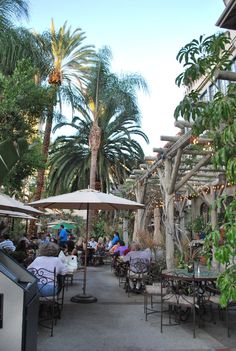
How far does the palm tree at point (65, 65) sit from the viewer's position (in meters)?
18.3

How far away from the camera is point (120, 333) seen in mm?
5078

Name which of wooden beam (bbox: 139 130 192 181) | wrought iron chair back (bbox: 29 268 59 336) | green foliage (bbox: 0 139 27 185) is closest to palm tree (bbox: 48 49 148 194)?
wooden beam (bbox: 139 130 192 181)

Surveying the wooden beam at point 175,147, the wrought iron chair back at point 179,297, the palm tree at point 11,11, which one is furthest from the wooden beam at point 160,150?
the palm tree at point 11,11

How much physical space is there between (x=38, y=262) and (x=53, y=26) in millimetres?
18029

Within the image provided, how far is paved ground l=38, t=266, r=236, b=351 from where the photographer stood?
4.56 metres

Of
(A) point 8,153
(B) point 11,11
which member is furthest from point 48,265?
(B) point 11,11

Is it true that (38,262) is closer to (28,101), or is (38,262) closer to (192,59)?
(192,59)

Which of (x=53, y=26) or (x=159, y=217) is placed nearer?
(x=159, y=217)

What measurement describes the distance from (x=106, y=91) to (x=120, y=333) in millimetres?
16407

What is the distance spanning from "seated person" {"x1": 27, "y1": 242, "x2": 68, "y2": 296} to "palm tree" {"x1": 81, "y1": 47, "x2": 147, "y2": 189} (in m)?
13.3

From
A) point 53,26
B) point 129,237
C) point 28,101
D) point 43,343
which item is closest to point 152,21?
point 28,101

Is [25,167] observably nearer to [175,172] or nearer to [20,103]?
[20,103]

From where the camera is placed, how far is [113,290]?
8625 millimetres

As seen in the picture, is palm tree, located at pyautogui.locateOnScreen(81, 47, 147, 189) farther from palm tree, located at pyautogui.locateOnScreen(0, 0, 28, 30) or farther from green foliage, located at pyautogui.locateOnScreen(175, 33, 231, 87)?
green foliage, located at pyautogui.locateOnScreen(175, 33, 231, 87)
